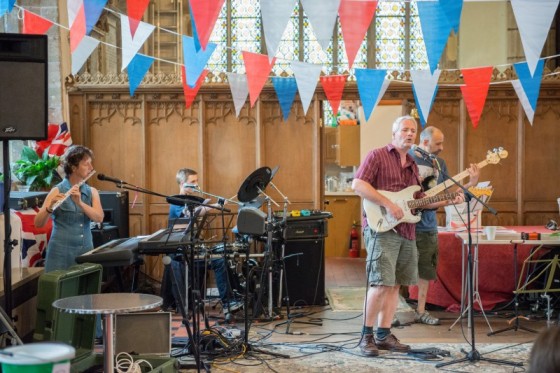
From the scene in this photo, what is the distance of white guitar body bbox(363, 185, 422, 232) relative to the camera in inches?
196

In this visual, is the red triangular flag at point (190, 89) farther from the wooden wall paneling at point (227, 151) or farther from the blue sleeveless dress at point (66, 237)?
the blue sleeveless dress at point (66, 237)

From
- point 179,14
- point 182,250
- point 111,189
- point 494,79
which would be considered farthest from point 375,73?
point 179,14

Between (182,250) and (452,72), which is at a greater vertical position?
(452,72)

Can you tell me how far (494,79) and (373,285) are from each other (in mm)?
3877

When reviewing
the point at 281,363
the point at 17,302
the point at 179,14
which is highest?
the point at 179,14

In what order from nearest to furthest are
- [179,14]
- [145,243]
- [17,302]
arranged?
[17,302]
[145,243]
[179,14]

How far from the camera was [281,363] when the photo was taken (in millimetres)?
4898

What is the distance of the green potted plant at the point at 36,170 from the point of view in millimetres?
6863

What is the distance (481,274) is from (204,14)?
3.43m

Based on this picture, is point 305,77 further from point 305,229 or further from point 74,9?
point 74,9

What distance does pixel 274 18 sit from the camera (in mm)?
5344

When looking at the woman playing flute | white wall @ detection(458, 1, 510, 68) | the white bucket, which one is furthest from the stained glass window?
the white bucket

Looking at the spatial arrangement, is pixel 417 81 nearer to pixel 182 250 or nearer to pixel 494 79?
pixel 494 79

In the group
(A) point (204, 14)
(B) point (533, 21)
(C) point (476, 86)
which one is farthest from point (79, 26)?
(C) point (476, 86)
